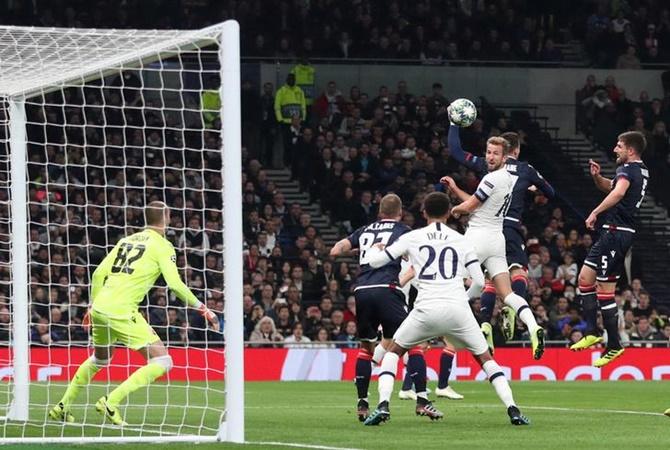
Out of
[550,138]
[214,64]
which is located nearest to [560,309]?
[550,138]

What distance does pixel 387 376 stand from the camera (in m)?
12.4

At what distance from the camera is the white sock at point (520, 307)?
48.8 feet

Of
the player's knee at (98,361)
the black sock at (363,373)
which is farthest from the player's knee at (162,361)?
the black sock at (363,373)

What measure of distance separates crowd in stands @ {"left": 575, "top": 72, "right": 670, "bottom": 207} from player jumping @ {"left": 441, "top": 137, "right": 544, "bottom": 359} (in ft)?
57.0

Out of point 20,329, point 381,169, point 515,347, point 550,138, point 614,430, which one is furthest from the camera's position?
point 550,138

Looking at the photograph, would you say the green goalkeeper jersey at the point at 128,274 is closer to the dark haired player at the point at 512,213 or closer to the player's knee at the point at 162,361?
the player's knee at the point at 162,361

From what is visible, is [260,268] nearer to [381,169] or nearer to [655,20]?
[381,169]

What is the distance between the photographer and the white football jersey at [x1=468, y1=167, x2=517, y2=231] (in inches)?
590

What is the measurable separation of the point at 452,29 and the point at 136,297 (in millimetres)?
21237

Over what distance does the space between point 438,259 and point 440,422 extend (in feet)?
5.96

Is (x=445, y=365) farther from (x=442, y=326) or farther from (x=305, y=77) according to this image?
(x=305, y=77)

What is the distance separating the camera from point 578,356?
25.6 m

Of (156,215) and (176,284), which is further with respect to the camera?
(156,215)

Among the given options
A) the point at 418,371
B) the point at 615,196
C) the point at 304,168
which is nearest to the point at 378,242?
the point at 418,371
